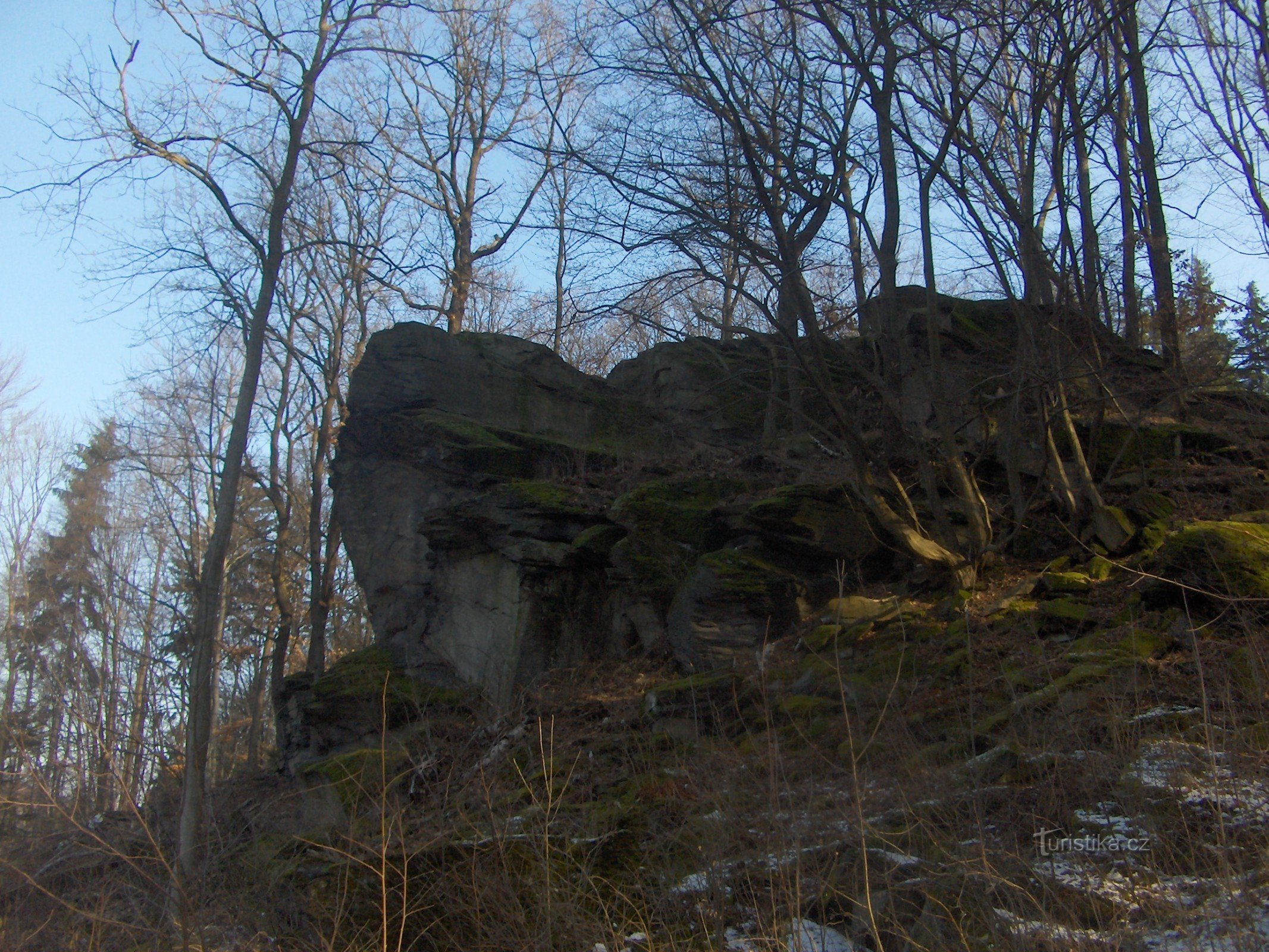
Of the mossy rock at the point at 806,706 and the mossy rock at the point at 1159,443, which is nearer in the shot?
the mossy rock at the point at 806,706

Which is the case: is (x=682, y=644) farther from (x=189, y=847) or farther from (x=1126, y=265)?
(x=1126, y=265)

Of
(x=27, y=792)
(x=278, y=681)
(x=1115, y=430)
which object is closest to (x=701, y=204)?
(x=1115, y=430)

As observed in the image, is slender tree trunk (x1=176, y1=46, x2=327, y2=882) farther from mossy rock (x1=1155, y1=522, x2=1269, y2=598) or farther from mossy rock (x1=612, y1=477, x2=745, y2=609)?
mossy rock (x1=1155, y1=522, x2=1269, y2=598)

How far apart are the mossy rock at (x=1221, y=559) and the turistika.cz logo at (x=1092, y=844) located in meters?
2.69

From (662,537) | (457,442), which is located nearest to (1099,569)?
(662,537)

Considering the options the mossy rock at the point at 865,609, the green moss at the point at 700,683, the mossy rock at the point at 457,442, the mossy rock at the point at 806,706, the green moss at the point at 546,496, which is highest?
the mossy rock at the point at 457,442

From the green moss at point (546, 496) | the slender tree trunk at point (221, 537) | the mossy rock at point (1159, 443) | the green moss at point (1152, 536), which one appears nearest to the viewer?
the slender tree trunk at point (221, 537)

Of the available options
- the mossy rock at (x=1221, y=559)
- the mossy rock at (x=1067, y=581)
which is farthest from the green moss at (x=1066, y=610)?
the mossy rock at (x=1221, y=559)

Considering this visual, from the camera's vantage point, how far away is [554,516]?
38.1ft

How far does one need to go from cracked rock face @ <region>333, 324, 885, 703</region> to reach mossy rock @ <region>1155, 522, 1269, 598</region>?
3.27 meters

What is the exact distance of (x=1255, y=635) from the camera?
6.20 meters

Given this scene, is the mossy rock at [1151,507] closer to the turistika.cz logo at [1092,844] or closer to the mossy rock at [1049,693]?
the mossy rock at [1049,693]

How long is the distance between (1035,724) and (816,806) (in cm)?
171

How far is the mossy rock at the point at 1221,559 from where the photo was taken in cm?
678
